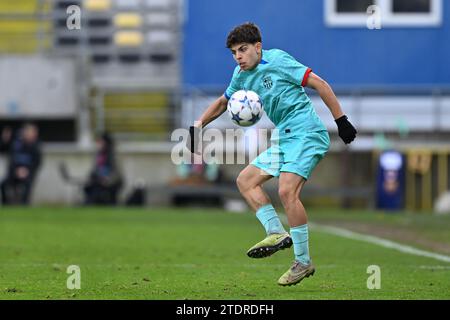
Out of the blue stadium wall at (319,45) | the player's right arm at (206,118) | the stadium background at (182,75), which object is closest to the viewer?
the player's right arm at (206,118)

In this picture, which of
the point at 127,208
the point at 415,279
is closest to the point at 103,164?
the point at 127,208

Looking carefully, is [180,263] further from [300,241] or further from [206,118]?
[300,241]

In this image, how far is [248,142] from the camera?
26.1m

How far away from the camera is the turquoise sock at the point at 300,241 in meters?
10.7

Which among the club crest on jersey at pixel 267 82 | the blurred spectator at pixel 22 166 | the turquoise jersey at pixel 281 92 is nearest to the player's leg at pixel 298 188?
the turquoise jersey at pixel 281 92

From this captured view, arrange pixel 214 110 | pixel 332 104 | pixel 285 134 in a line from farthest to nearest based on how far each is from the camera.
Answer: pixel 214 110
pixel 285 134
pixel 332 104

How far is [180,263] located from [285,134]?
300 centimetres

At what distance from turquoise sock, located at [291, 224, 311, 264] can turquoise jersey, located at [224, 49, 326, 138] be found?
0.81 m

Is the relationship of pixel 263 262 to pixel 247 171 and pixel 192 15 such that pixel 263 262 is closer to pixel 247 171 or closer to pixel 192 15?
Result: pixel 247 171

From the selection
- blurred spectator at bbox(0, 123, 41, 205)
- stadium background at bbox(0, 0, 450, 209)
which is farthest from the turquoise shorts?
stadium background at bbox(0, 0, 450, 209)

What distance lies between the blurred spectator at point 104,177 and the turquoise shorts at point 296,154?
15.4 meters

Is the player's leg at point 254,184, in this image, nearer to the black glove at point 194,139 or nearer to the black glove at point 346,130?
the black glove at point 194,139

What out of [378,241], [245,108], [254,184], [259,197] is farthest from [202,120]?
[378,241]

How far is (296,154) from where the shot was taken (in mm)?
10766
